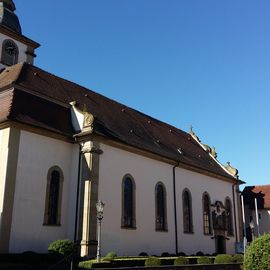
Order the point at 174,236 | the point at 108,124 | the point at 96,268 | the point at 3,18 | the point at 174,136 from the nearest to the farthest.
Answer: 1. the point at 96,268
2. the point at 108,124
3. the point at 174,236
4. the point at 3,18
5. the point at 174,136

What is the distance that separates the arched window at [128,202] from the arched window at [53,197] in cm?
466

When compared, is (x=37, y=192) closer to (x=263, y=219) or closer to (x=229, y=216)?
(x=229, y=216)

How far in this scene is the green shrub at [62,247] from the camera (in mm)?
21375

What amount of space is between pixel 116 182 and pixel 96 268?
8358 millimetres

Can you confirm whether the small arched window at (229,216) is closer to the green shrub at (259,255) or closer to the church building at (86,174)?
the church building at (86,174)

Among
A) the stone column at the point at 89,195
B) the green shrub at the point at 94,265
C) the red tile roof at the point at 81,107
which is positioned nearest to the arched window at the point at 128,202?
the red tile roof at the point at 81,107

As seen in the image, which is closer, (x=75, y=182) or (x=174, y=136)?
(x=75, y=182)

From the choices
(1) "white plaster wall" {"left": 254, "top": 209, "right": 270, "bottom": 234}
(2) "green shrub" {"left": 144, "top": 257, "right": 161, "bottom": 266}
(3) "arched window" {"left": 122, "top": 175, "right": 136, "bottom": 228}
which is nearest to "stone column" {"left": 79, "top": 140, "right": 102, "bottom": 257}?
(3) "arched window" {"left": 122, "top": 175, "right": 136, "bottom": 228}

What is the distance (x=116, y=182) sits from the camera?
27.0 m

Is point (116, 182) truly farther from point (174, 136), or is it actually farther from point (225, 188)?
point (225, 188)

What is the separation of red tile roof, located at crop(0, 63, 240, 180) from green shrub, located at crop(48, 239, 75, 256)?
275 inches

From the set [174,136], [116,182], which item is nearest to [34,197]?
[116,182]

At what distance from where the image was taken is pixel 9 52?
111 feet

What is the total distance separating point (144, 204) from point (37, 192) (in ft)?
29.0
